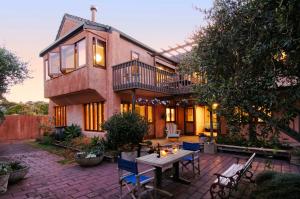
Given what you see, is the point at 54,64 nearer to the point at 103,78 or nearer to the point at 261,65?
the point at 103,78

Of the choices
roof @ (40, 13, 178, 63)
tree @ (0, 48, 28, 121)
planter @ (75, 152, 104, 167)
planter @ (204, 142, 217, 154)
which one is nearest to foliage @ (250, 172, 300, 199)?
planter @ (204, 142, 217, 154)

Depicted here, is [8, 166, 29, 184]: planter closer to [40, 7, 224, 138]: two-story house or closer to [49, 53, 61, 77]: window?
[40, 7, 224, 138]: two-story house

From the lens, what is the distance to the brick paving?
461cm

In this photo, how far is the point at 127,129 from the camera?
7359mm

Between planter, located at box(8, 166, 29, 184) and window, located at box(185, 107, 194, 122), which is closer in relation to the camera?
planter, located at box(8, 166, 29, 184)

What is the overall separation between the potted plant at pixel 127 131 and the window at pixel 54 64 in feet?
23.6

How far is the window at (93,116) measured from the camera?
11.2m

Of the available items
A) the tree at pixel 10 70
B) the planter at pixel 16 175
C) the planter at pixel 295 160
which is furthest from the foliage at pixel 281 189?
the tree at pixel 10 70

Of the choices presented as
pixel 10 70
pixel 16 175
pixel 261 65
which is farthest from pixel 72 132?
pixel 261 65

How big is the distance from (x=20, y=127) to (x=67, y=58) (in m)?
9.31

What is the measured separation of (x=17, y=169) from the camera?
5.68m

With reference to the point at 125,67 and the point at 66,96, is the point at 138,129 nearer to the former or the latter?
the point at 125,67

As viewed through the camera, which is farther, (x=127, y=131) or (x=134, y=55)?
(x=134, y=55)

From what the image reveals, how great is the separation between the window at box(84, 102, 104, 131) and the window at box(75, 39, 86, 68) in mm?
2519
